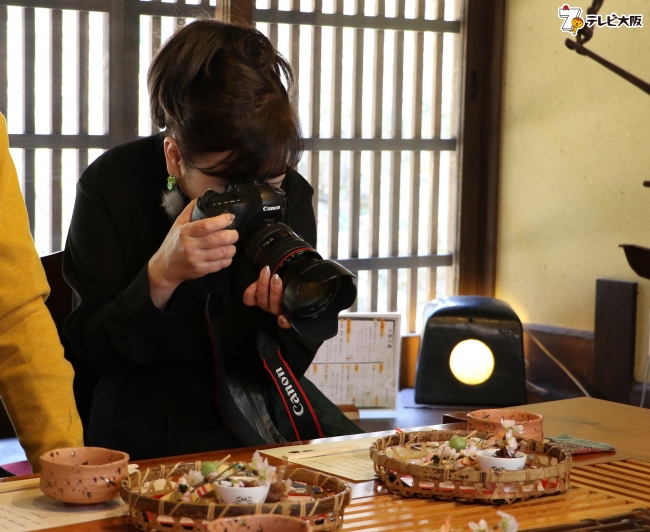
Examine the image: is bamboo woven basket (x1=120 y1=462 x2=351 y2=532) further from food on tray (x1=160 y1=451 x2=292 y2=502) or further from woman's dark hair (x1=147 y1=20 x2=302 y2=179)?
woman's dark hair (x1=147 y1=20 x2=302 y2=179)

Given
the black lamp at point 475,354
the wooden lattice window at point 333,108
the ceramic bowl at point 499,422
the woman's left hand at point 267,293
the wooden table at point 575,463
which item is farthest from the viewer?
the black lamp at point 475,354

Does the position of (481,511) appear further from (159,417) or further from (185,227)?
(159,417)

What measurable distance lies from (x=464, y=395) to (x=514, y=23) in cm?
113

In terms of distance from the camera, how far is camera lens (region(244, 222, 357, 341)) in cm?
103

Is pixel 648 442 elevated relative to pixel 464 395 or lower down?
elevated

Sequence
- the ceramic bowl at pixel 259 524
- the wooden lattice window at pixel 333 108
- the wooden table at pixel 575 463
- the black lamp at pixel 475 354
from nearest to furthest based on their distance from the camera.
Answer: the ceramic bowl at pixel 259 524 < the wooden table at pixel 575 463 < the wooden lattice window at pixel 333 108 < the black lamp at pixel 475 354

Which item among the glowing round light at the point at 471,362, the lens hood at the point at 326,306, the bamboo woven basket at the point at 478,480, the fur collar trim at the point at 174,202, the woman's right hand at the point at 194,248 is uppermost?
the fur collar trim at the point at 174,202

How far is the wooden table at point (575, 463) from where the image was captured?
78 centimetres

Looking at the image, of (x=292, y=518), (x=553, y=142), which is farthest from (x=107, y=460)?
(x=553, y=142)

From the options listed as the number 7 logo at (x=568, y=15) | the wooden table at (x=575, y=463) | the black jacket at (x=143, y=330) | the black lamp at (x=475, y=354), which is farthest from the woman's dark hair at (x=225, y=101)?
the number 7 logo at (x=568, y=15)

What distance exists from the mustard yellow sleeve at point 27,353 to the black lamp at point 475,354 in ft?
4.80

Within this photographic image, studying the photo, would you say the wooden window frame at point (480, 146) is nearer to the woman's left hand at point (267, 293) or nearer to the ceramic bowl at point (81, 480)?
the woman's left hand at point (267, 293)

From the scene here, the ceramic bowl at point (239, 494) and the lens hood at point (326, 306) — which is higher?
the lens hood at point (326, 306)

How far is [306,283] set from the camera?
111 centimetres
